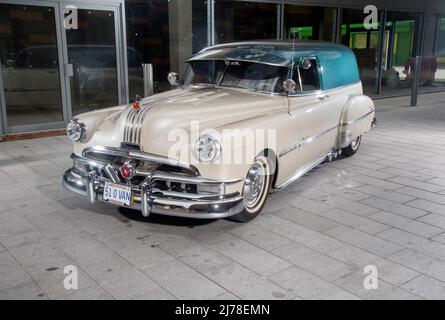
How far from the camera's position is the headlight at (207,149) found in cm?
370

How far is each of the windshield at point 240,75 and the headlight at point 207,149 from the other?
58.1 inches

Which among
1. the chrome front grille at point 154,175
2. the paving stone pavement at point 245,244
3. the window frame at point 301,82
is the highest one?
the window frame at point 301,82

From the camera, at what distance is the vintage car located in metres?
3.79

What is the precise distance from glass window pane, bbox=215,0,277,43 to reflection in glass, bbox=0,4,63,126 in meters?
4.15

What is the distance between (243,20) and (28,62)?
569 centimetres

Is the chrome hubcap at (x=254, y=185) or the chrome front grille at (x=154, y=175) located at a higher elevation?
the chrome front grille at (x=154, y=175)

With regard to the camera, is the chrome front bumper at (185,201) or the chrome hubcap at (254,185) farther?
the chrome hubcap at (254,185)

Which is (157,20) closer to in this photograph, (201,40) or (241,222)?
(201,40)

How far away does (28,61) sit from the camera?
29.7 feet

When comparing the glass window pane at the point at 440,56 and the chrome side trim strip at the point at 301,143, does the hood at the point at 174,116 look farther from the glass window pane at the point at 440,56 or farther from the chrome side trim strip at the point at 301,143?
the glass window pane at the point at 440,56

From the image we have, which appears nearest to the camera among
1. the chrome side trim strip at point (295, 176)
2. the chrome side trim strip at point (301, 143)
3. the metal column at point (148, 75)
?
the chrome side trim strip at point (301, 143)
